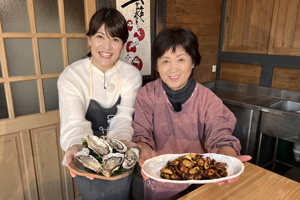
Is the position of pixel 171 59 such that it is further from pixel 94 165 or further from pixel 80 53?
pixel 80 53

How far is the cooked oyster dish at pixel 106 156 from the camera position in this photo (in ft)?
3.99

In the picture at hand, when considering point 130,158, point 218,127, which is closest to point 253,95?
point 218,127

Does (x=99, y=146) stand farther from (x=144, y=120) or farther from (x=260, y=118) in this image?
(x=260, y=118)

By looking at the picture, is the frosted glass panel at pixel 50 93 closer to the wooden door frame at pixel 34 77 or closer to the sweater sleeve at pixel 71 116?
the wooden door frame at pixel 34 77

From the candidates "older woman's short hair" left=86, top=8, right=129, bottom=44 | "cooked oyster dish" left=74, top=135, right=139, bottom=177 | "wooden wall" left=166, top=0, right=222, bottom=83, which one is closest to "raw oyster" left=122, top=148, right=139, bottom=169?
"cooked oyster dish" left=74, top=135, right=139, bottom=177

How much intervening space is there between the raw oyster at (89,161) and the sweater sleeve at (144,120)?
462mm

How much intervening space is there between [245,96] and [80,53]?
7.82 ft

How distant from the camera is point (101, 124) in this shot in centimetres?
188

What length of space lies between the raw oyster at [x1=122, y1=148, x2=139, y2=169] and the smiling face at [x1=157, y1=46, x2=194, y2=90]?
0.59m

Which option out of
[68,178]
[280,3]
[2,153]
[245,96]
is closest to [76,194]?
[68,178]

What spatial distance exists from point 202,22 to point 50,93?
2.36m

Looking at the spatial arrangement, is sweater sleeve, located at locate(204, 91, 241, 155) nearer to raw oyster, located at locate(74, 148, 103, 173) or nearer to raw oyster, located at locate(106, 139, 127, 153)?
raw oyster, located at locate(106, 139, 127, 153)

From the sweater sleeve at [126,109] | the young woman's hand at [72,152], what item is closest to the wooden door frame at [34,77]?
the sweater sleeve at [126,109]

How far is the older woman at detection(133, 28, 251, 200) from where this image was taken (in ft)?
5.18
